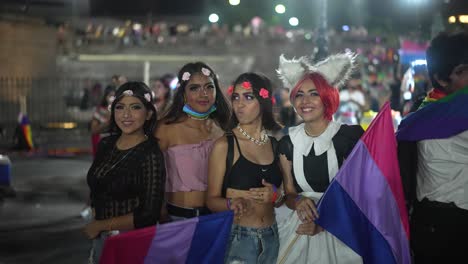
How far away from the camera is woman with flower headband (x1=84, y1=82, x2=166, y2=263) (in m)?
3.98

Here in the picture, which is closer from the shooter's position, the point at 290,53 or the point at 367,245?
the point at 367,245

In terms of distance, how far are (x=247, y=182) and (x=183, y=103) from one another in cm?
122

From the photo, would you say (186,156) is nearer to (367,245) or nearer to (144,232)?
(144,232)

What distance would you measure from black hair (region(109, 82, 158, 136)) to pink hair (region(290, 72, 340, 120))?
107 cm

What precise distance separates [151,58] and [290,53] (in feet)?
32.5

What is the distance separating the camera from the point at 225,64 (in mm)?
38938

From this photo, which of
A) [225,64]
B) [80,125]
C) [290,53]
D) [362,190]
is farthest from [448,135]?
[290,53]

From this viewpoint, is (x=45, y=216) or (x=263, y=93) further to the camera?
(x=45, y=216)

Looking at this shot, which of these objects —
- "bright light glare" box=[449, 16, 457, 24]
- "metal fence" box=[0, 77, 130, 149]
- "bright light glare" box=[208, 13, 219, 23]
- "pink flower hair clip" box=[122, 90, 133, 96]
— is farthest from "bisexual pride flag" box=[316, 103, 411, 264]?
"bright light glare" box=[208, 13, 219, 23]

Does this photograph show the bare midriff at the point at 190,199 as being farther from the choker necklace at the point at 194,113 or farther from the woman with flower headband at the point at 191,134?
the choker necklace at the point at 194,113

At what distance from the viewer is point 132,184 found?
13.1 ft

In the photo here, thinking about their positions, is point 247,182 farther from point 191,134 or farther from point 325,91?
point 191,134

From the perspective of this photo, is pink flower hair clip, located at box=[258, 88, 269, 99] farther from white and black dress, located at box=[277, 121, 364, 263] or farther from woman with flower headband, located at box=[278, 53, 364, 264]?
white and black dress, located at box=[277, 121, 364, 263]

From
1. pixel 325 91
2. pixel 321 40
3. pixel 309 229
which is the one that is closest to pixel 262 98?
pixel 325 91
